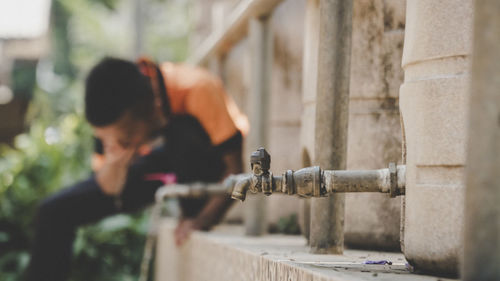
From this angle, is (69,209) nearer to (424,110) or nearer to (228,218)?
(228,218)

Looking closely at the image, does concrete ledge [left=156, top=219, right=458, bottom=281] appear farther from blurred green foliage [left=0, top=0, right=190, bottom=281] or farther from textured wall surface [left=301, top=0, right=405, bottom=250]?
blurred green foliage [left=0, top=0, right=190, bottom=281]

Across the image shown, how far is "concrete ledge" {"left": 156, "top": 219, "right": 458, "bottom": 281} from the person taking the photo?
145cm

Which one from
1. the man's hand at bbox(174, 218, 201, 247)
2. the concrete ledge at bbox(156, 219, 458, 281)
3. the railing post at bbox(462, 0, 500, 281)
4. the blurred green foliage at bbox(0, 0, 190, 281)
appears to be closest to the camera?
the railing post at bbox(462, 0, 500, 281)

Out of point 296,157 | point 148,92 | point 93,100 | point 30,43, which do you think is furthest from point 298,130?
point 30,43

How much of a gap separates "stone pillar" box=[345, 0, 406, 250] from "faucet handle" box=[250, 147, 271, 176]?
539mm

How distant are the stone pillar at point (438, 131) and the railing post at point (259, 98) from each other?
4.85ft

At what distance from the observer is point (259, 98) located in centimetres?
305

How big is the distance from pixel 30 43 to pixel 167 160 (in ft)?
16.2

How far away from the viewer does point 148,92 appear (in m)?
3.50

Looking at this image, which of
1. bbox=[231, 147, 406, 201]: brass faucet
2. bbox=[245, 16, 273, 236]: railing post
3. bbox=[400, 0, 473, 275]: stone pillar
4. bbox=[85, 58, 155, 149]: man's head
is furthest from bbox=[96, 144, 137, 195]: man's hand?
bbox=[400, 0, 473, 275]: stone pillar

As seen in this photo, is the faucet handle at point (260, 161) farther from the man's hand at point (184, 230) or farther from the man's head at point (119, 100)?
the man's head at point (119, 100)

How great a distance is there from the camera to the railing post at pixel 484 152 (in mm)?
1003

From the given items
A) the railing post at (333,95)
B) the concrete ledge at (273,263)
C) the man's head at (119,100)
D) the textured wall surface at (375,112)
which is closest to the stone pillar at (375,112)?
the textured wall surface at (375,112)

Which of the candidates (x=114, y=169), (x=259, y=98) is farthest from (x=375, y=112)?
(x=114, y=169)
